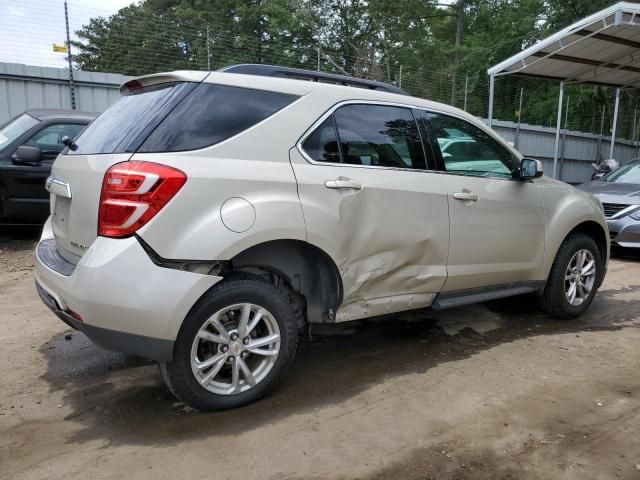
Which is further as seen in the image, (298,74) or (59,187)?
(298,74)

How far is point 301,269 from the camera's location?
3.19 meters

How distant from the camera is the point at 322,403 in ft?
10.2

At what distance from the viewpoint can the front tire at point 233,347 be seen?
2.73 metres

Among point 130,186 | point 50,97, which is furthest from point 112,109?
point 50,97

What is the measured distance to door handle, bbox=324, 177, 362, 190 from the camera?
308 centimetres

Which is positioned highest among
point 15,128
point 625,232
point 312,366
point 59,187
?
point 15,128

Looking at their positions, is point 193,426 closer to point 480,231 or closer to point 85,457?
point 85,457

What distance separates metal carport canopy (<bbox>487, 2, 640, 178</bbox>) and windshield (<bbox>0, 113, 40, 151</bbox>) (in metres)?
9.88

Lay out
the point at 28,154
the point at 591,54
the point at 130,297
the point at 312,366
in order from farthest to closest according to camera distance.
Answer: the point at 591,54, the point at 28,154, the point at 312,366, the point at 130,297

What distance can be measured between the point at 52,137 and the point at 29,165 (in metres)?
0.50

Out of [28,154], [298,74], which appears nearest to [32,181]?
[28,154]

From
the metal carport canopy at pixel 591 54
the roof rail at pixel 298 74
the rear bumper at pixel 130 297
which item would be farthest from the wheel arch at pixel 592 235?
the metal carport canopy at pixel 591 54

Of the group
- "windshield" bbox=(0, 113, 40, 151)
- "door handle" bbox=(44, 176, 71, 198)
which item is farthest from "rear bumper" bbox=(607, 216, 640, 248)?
"windshield" bbox=(0, 113, 40, 151)

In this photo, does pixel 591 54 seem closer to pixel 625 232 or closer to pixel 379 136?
pixel 625 232
